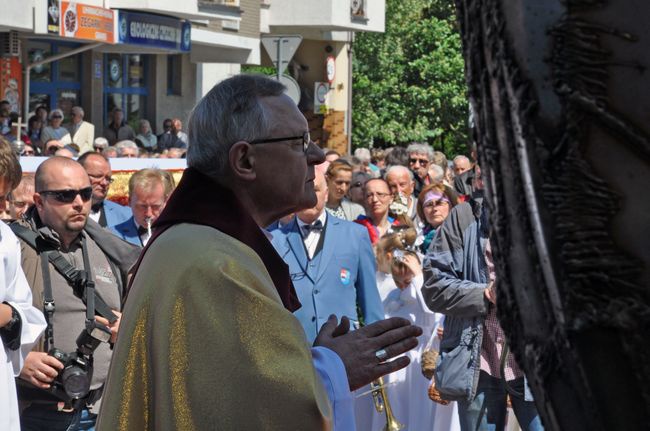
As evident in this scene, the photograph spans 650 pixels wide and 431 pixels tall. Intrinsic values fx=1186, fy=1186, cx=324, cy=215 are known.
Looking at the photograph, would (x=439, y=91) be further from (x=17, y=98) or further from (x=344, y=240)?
(x=344, y=240)

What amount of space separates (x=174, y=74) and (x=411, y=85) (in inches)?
563

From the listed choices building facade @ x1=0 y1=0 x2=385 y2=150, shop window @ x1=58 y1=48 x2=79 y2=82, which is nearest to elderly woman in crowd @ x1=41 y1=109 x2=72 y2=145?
building facade @ x1=0 y1=0 x2=385 y2=150

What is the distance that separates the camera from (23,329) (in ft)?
16.3

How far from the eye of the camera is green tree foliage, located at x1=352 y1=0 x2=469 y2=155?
42.3 metres

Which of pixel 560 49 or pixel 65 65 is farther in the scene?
pixel 65 65

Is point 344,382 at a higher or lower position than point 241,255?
lower

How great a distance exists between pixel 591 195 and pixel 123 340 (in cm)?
173

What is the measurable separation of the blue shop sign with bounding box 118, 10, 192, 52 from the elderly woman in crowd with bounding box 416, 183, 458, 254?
17.7m

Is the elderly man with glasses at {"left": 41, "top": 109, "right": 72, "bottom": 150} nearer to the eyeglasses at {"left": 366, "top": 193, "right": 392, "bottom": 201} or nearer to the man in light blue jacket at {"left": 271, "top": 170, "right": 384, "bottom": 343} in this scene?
the eyeglasses at {"left": 366, "top": 193, "right": 392, "bottom": 201}

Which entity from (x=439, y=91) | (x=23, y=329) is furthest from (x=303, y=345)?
(x=439, y=91)

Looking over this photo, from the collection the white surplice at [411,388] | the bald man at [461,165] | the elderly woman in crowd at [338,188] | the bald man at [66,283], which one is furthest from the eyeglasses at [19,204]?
the bald man at [461,165]

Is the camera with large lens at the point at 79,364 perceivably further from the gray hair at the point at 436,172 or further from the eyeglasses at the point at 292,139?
the gray hair at the point at 436,172

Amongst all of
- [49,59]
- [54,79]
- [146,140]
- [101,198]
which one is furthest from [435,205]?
[54,79]

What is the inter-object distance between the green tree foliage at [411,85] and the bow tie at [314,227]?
34.5 metres
